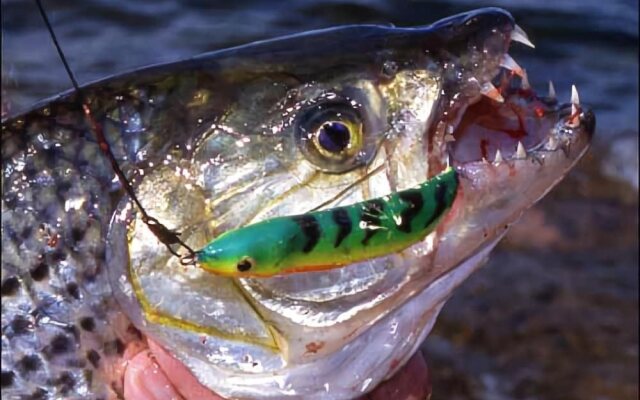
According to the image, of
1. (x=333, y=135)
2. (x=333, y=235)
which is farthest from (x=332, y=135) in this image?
(x=333, y=235)

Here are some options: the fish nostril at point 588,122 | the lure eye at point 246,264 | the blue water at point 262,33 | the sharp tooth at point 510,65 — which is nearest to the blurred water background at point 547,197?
the blue water at point 262,33

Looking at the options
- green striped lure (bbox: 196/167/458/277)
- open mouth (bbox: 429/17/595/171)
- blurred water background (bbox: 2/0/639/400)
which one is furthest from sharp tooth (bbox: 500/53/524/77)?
blurred water background (bbox: 2/0/639/400)

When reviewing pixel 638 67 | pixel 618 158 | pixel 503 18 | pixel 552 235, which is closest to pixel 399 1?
pixel 638 67

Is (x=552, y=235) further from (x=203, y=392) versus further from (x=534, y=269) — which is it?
(x=203, y=392)

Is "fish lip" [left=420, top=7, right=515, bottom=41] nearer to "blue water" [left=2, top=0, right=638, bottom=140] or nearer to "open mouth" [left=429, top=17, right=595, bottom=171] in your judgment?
"open mouth" [left=429, top=17, right=595, bottom=171]

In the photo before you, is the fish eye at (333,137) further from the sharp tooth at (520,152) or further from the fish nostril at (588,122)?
the fish nostril at (588,122)

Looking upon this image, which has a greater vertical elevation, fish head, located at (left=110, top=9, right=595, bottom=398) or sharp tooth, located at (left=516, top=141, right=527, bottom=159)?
fish head, located at (left=110, top=9, right=595, bottom=398)

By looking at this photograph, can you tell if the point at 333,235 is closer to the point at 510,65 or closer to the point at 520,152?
the point at 520,152
